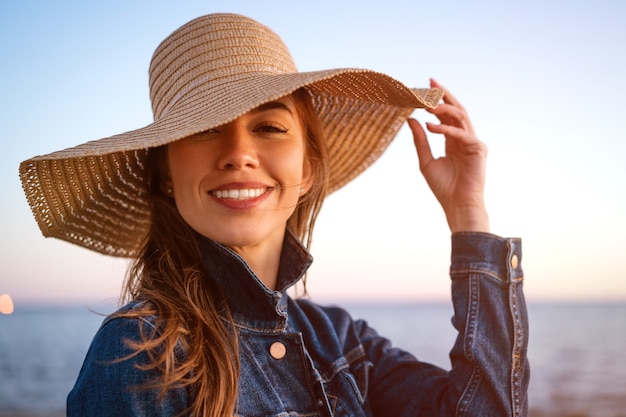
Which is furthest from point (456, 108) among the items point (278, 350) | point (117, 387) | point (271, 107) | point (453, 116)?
point (117, 387)

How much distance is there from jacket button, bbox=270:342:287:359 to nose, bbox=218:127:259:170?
0.60m

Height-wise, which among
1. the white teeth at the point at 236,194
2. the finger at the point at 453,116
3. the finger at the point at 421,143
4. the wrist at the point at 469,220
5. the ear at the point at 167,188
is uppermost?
the finger at the point at 453,116

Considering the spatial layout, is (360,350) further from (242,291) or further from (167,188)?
(167,188)

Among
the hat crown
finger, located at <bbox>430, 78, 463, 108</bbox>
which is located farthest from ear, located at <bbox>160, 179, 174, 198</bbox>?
finger, located at <bbox>430, 78, 463, 108</bbox>

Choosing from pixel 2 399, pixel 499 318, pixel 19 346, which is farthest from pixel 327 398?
pixel 19 346

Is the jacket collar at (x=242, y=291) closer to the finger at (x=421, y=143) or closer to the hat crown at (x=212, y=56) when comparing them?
the hat crown at (x=212, y=56)

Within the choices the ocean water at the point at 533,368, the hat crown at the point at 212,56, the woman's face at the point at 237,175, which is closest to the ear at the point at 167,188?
the woman's face at the point at 237,175

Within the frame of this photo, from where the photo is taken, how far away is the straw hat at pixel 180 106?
68.8 inches

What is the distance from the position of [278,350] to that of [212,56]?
3.44 feet

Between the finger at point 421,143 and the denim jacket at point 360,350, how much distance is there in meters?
0.42

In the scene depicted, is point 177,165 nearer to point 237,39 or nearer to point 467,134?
point 237,39

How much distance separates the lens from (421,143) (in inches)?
100

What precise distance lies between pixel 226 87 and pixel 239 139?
192mm

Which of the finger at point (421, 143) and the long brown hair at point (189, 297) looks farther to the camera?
the finger at point (421, 143)
